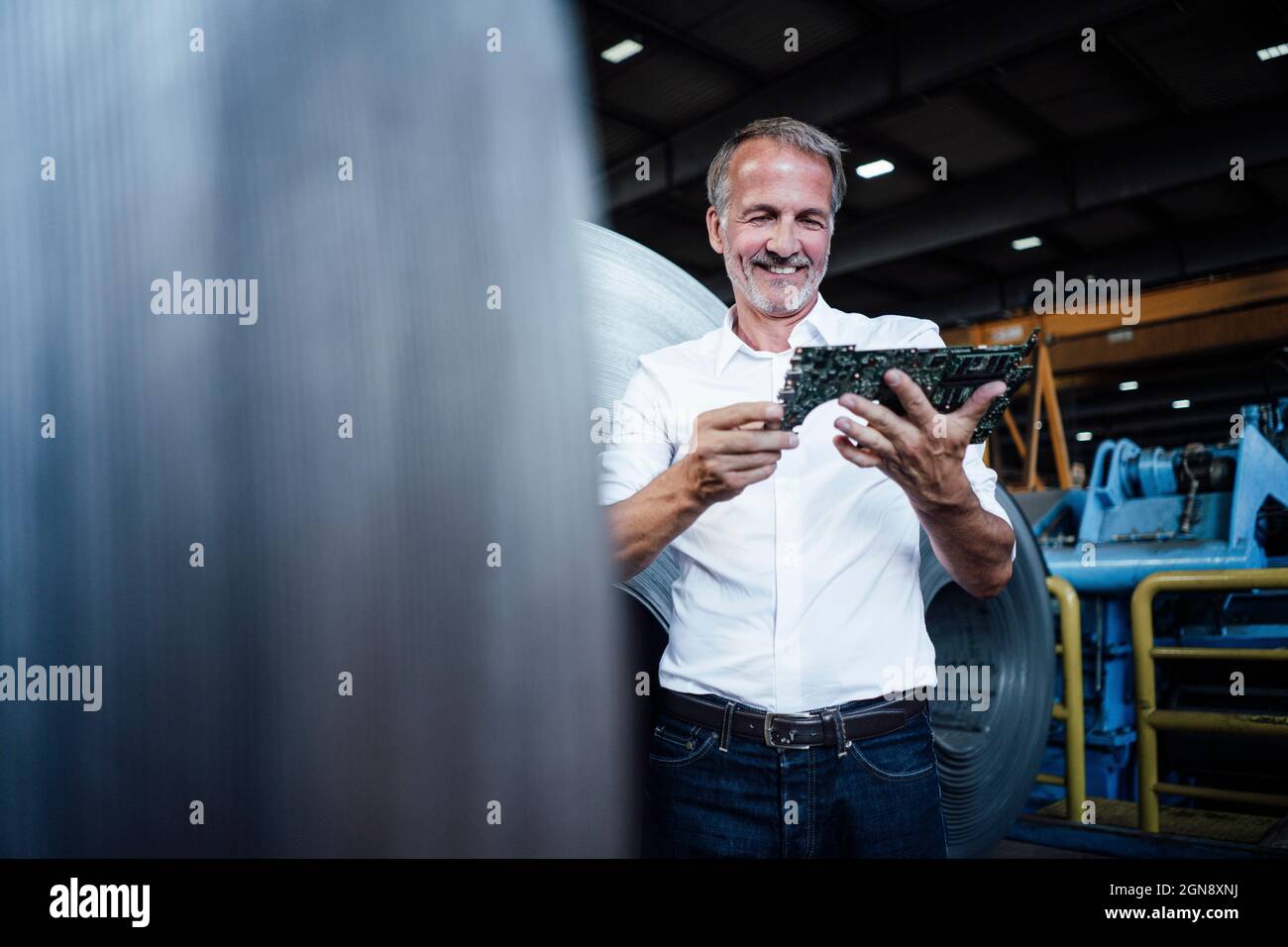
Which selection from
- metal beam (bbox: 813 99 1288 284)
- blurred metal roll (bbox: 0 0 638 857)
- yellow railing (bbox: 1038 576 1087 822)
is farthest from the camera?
metal beam (bbox: 813 99 1288 284)

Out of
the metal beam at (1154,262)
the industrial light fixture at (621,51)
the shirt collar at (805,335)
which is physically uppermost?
the metal beam at (1154,262)

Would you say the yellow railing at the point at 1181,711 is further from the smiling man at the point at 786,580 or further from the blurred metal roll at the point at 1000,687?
the smiling man at the point at 786,580

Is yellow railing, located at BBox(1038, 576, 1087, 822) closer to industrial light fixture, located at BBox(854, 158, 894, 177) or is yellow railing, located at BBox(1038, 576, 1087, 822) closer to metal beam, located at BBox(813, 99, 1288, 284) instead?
industrial light fixture, located at BBox(854, 158, 894, 177)

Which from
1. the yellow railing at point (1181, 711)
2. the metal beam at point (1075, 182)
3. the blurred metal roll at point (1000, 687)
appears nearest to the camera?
the blurred metal roll at point (1000, 687)

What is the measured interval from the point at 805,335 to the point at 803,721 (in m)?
0.43

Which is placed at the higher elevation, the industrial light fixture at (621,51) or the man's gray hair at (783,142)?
the industrial light fixture at (621,51)

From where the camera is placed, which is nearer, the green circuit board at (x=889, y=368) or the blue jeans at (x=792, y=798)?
the green circuit board at (x=889, y=368)

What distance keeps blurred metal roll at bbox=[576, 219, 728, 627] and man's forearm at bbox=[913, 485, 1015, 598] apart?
309 mm

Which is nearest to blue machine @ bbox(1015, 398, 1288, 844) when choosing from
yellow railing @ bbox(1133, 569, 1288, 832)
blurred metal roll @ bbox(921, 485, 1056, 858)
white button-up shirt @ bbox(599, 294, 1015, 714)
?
yellow railing @ bbox(1133, 569, 1288, 832)

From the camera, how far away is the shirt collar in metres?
1.00

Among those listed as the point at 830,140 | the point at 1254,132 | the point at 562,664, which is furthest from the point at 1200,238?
the point at 562,664

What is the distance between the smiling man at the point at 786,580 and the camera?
36.3 inches

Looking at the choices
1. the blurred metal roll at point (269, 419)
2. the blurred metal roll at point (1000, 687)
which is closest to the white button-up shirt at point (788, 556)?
the blurred metal roll at point (269, 419)
